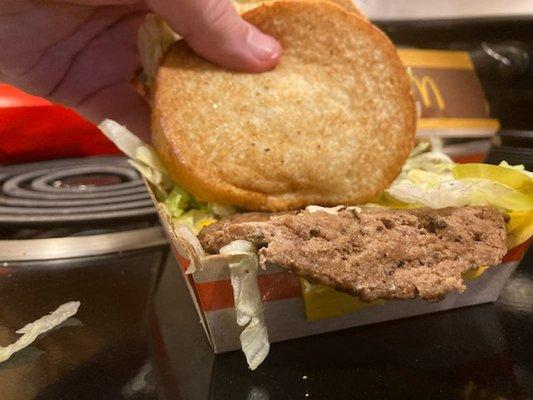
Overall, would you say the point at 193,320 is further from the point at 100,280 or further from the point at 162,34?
the point at 162,34

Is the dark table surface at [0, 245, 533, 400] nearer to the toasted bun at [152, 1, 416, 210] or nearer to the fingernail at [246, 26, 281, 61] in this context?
the toasted bun at [152, 1, 416, 210]

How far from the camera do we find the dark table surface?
0.73m

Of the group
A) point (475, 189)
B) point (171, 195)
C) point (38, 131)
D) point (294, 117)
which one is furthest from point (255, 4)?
point (38, 131)

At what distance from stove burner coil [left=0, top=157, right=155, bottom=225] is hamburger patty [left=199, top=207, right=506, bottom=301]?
0.61m

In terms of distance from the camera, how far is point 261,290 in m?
0.77

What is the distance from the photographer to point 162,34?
3.58 feet

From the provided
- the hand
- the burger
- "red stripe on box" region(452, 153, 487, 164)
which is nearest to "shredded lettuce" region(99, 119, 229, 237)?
the burger

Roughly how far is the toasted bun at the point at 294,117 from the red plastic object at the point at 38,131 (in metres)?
0.99

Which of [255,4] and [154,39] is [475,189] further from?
[154,39]

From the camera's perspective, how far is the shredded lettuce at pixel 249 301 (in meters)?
0.71

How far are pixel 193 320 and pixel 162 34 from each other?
555 mm

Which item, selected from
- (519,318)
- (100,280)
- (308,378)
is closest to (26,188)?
(100,280)

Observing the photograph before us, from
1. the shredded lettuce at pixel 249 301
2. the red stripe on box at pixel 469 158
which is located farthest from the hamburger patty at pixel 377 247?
the red stripe on box at pixel 469 158

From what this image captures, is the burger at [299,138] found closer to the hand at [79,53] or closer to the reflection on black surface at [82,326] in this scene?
the reflection on black surface at [82,326]
